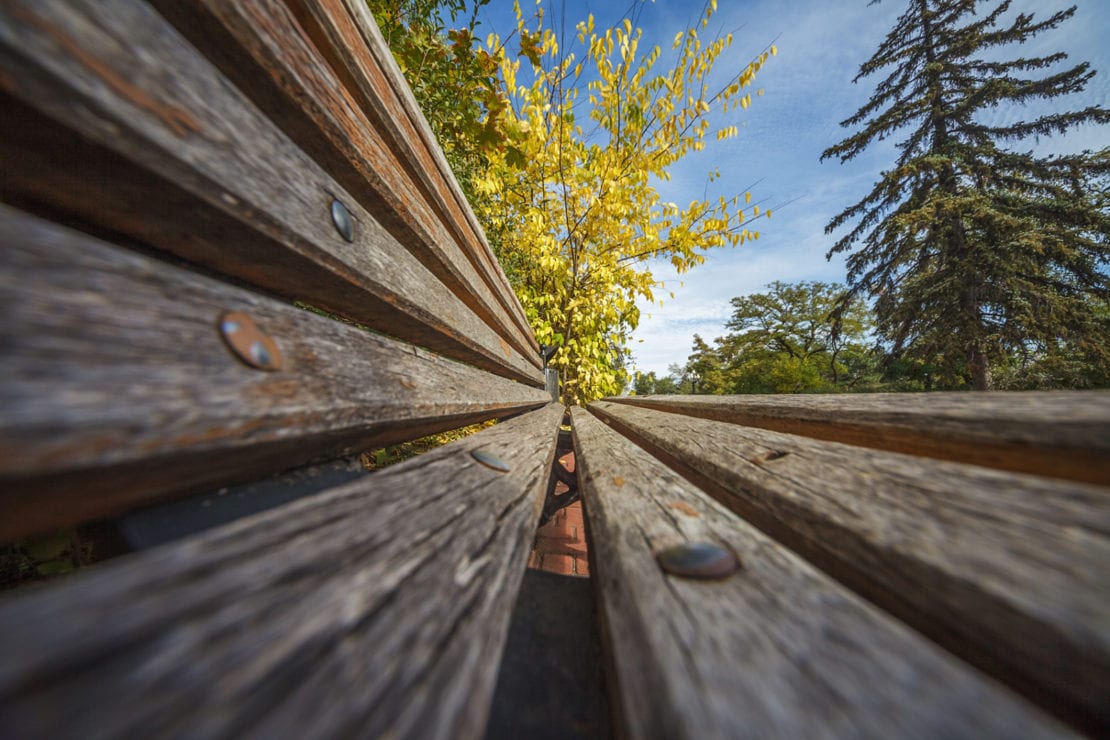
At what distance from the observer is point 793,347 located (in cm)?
2072

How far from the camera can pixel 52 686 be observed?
0.55ft

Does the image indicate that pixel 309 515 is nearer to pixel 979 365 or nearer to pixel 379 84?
pixel 379 84

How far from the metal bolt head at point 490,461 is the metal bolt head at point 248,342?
32 centimetres

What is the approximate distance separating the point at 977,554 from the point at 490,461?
537 millimetres

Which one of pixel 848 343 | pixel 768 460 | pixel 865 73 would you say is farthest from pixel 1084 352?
pixel 768 460

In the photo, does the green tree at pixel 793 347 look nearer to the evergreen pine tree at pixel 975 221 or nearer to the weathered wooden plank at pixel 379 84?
the evergreen pine tree at pixel 975 221

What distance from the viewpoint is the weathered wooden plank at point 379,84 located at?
55 centimetres

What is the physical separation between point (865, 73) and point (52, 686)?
65.1ft

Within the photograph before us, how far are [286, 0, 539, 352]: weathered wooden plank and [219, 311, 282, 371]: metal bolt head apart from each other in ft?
1.60

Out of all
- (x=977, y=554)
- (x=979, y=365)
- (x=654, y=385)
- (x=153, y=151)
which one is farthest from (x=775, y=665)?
(x=654, y=385)

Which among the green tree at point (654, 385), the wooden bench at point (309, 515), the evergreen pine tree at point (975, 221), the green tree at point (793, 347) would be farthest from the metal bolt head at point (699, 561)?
the green tree at point (654, 385)

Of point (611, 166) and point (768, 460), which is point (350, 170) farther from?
point (611, 166)

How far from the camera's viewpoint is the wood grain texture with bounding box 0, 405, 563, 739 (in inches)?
6.8

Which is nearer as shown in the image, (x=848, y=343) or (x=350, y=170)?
(x=350, y=170)
